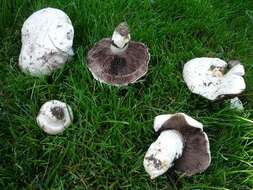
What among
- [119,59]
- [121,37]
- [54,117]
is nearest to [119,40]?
[121,37]

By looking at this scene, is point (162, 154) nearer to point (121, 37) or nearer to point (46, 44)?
point (121, 37)

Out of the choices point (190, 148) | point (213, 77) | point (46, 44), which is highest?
point (46, 44)

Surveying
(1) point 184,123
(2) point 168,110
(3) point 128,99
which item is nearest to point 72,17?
(3) point 128,99

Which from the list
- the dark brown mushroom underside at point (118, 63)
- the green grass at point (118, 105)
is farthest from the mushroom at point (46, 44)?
the dark brown mushroom underside at point (118, 63)

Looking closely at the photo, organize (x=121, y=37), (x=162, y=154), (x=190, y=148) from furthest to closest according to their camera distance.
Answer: (x=121, y=37) < (x=190, y=148) < (x=162, y=154)

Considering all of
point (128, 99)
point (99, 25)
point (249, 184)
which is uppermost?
point (99, 25)

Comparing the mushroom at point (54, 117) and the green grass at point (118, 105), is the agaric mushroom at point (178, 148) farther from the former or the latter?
the mushroom at point (54, 117)

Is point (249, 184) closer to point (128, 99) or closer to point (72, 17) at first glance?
point (128, 99)
